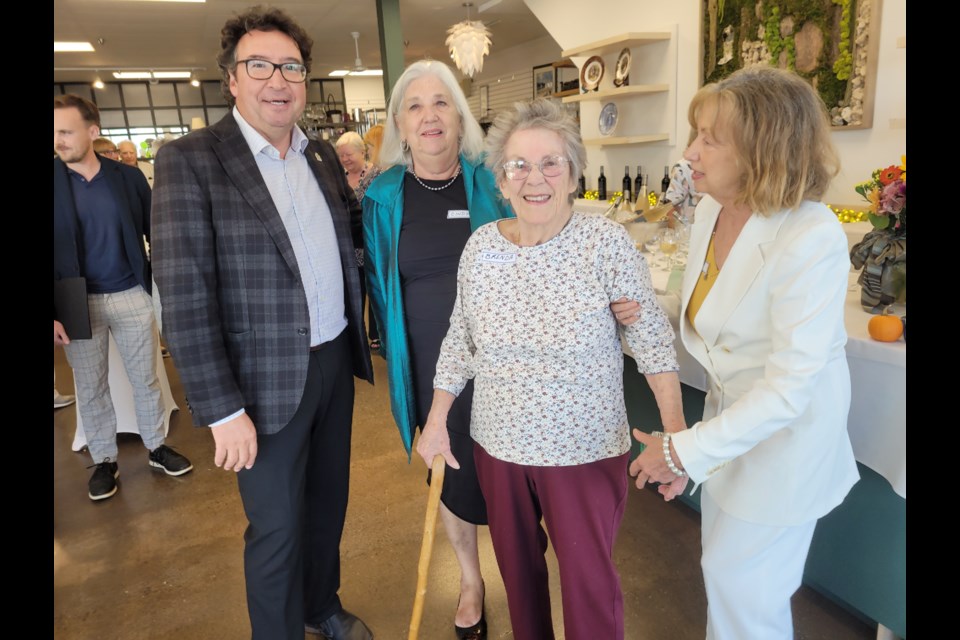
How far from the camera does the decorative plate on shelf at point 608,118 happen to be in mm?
5852

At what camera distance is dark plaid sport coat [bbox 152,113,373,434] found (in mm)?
1546

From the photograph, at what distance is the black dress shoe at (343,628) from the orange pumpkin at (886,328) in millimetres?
2006

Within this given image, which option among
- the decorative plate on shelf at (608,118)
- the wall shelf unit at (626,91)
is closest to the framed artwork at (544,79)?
the decorative plate on shelf at (608,118)

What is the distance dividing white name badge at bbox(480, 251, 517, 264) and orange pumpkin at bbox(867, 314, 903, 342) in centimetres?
109

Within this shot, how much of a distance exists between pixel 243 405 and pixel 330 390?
12.8 inches

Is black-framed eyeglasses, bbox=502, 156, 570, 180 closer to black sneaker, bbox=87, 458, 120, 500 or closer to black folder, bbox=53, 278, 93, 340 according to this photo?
black folder, bbox=53, 278, 93, 340

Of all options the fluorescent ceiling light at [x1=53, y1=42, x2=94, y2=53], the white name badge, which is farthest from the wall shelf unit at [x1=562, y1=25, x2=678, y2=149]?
the fluorescent ceiling light at [x1=53, y1=42, x2=94, y2=53]

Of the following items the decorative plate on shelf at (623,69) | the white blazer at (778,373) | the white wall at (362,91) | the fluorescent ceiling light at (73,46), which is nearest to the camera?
the white blazer at (778,373)

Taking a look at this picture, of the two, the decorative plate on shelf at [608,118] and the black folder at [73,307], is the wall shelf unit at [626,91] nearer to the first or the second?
the decorative plate on shelf at [608,118]

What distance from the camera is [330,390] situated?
1.95 meters

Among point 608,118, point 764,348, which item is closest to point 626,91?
point 608,118

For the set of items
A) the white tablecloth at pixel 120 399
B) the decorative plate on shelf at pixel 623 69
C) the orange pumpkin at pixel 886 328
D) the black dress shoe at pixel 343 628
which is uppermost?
the decorative plate on shelf at pixel 623 69
